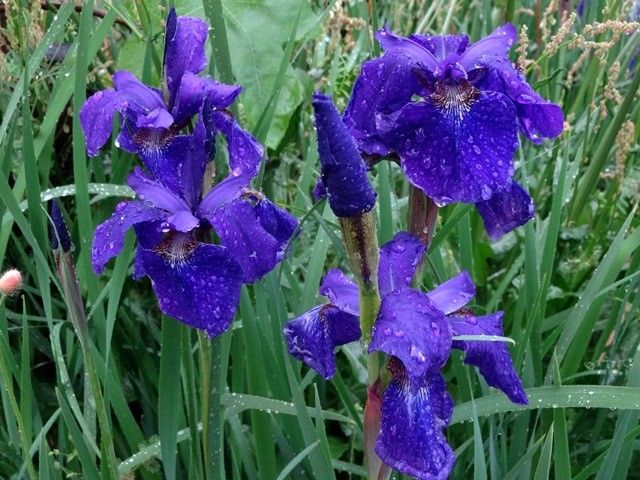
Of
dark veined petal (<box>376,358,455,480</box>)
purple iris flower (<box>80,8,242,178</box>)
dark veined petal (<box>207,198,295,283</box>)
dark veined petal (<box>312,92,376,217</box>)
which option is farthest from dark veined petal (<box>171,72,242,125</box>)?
dark veined petal (<box>376,358,455,480</box>)

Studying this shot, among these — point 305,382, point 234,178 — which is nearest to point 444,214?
point 305,382

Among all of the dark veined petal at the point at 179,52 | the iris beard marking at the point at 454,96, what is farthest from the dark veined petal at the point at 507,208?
the dark veined petal at the point at 179,52

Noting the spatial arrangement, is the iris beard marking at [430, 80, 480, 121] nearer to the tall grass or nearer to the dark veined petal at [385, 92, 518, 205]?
the dark veined petal at [385, 92, 518, 205]

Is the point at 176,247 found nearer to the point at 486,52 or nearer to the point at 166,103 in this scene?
the point at 166,103

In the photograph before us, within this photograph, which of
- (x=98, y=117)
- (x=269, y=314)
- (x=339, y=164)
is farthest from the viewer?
(x=269, y=314)

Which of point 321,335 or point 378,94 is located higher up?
point 378,94


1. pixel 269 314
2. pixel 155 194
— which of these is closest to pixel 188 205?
pixel 155 194

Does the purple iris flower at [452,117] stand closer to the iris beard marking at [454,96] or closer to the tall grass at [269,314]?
the iris beard marking at [454,96]
